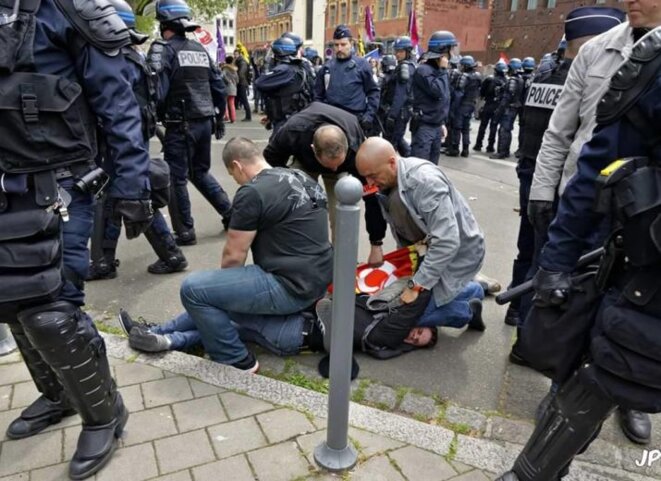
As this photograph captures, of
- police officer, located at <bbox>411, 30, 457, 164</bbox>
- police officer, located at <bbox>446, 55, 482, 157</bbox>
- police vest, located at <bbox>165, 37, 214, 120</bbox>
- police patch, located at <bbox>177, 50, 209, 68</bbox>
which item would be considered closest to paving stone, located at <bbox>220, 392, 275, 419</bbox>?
police vest, located at <bbox>165, 37, 214, 120</bbox>

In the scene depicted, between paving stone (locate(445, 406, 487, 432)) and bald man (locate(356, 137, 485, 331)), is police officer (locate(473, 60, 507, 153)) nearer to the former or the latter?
bald man (locate(356, 137, 485, 331))

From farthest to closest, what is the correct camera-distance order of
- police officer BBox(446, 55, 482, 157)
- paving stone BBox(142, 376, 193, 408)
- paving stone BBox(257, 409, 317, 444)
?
police officer BBox(446, 55, 482, 157), paving stone BBox(142, 376, 193, 408), paving stone BBox(257, 409, 317, 444)

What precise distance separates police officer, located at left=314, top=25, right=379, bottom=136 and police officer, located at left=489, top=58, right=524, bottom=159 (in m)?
4.09

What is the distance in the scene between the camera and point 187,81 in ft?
15.9

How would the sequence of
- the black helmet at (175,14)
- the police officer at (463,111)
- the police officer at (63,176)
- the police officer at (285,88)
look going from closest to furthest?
the police officer at (63,176), the black helmet at (175,14), the police officer at (285,88), the police officer at (463,111)

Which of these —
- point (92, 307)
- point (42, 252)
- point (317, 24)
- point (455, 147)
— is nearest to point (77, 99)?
point (42, 252)

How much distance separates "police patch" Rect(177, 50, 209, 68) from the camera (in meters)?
4.76

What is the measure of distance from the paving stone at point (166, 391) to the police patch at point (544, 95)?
258 centimetres

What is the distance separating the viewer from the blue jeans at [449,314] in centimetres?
327

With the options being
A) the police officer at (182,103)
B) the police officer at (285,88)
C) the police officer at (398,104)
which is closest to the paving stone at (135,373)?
the police officer at (182,103)

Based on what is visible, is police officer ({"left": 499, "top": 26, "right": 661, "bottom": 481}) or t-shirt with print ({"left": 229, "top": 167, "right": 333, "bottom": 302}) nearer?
police officer ({"left": 499, "top": 26, "right": 661, "bottom": 481})

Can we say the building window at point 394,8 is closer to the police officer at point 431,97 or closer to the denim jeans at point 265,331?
the police officer at point 431,97

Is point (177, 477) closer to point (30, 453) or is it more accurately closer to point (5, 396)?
point (30, 453)

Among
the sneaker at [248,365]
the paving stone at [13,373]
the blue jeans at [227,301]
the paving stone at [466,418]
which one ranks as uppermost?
the blue jeans at [227,301]
